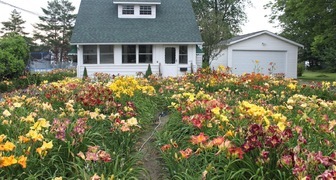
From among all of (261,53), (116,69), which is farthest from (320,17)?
(116,69)

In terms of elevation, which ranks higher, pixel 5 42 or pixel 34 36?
pixel 34 36

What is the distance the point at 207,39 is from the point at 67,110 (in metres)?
17.0

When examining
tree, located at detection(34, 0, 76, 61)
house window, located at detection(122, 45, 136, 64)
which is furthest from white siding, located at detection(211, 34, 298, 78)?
tree, located at detection(34, 0, 76, 61)

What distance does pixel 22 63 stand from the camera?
14391mm

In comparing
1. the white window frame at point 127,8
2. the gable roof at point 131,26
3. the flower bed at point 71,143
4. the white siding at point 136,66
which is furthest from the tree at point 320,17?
the flower bed at point 71,143

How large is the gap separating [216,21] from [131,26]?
17.7 ft

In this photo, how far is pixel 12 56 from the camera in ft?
45.6

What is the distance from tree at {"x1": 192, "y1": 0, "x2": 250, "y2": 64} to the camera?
67.4 ft

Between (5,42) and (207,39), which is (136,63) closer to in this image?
(207,39)

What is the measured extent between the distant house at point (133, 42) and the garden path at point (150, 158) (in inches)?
562

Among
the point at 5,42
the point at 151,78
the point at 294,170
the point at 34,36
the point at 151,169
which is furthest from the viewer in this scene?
the point at 34,36

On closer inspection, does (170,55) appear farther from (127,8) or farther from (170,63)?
(127,8)

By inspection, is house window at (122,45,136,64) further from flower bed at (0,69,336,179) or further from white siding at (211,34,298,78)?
flower bed at (0,69,336,179)

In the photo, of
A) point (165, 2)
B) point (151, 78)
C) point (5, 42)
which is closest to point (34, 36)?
point (165, 2)
